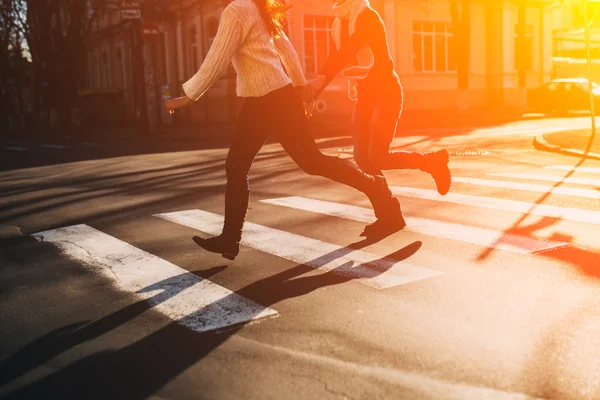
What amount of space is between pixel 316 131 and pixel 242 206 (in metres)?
18.9

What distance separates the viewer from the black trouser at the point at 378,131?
20.7ft

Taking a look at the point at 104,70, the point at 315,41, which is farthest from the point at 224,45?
the point at 104,70

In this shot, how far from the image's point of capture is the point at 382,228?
6.32 metres

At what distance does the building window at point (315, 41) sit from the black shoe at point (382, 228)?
26401 millimetres

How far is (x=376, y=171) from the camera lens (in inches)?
258

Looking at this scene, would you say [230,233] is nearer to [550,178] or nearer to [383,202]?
[383,202]

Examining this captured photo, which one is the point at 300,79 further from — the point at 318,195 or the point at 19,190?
the point at 19,190

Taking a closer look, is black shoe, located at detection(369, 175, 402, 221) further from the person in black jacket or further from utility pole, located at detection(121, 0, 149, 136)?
utility pole, located at detection(121, 0, 149, 136)

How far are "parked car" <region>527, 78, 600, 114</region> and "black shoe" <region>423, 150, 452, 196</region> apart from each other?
29.0m

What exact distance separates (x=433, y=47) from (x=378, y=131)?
3165cm

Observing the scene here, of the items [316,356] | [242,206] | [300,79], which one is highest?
[300,79]

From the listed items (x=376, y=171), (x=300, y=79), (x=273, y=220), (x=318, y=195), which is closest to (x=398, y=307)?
(x=300, y=79)

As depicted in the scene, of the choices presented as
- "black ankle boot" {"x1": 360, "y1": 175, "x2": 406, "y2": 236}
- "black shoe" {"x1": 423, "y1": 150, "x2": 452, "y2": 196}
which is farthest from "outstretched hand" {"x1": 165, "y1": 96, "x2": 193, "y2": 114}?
"black shoe" {"x1": 423, "y1": 150, "x2": 452, "y2": 196}

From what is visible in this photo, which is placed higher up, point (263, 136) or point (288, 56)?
point (288, 56)
